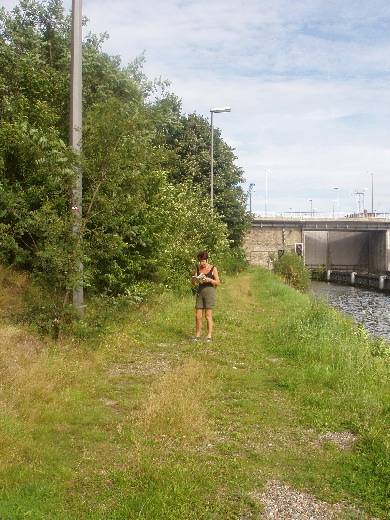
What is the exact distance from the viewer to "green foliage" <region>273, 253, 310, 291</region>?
39375mm

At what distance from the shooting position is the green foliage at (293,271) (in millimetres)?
39375

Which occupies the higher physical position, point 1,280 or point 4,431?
point 1,280

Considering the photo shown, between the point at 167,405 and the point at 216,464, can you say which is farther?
the point at 167,405

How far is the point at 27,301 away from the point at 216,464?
665 centimetres

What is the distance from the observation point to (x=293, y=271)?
132ft

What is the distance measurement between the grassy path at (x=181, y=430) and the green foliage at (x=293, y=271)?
3003cm

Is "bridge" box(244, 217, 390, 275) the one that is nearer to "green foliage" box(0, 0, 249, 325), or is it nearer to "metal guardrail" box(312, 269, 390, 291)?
"metal guardrail" box(312, 269, 390, 291)

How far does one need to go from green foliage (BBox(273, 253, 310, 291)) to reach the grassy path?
98.5 feet

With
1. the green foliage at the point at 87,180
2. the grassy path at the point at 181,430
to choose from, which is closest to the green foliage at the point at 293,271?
the green foliage at the point at 87,180

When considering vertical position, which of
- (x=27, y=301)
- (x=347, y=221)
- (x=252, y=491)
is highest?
(x=347, y=221)

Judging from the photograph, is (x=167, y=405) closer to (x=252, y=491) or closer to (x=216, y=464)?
(x=216, y=464)

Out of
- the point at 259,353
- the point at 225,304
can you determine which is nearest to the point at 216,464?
the point at 259,353

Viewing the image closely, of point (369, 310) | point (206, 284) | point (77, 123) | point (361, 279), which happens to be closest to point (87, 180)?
point (77, 123)

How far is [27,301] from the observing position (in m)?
10.3
